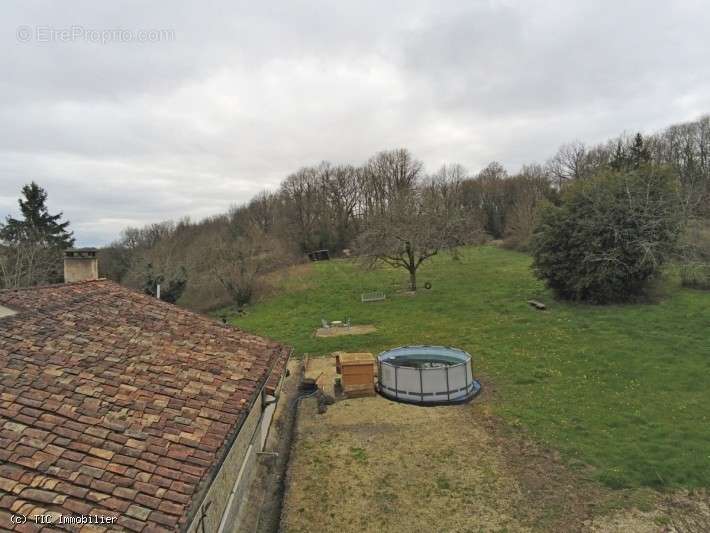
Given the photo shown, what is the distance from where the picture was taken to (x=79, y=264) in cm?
1153

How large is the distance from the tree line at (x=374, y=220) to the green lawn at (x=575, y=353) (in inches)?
149

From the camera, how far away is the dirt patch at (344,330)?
20750mm

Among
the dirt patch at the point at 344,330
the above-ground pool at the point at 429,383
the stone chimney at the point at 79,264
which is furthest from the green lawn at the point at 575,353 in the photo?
the stone chimney at the point at 79,264

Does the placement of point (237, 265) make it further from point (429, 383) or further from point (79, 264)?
point (429, 383)

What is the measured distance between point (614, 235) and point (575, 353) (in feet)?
27.9

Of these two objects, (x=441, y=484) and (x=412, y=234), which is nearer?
(x=441, y=484)

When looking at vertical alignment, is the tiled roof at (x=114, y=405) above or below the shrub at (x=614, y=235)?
below

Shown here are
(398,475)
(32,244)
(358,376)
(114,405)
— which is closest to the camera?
(114,405)

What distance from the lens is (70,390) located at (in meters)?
5.33

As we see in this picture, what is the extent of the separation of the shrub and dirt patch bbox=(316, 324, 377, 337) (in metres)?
10.5

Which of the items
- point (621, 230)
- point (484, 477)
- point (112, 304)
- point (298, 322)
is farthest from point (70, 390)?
point (621, 230)

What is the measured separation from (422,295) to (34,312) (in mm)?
22604

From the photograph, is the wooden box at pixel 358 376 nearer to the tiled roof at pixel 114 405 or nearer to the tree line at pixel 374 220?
the tiled roof at pixel 114 405

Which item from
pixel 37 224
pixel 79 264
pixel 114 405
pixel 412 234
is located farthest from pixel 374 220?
pixel 37 224
